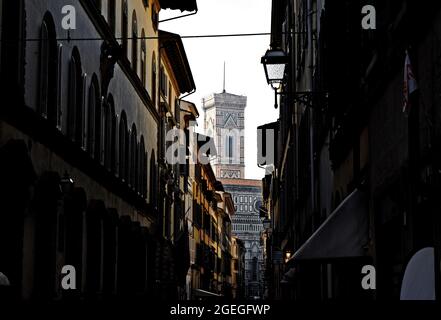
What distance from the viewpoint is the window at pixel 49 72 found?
16016 mm

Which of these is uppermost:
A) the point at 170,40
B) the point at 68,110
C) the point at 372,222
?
the point at 170,40

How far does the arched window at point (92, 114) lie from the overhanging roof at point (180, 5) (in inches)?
589

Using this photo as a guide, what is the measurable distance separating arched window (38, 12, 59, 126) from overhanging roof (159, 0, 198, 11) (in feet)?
65.1

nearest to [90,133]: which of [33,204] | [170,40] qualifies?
[33,204]

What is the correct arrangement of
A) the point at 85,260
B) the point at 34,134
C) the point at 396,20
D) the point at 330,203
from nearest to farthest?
1. the point at 396,20
2. the point at 34,134
3. the point at 330,203
4. the point at 85,260

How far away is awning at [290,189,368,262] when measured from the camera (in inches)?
463

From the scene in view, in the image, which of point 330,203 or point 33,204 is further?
point 330,203

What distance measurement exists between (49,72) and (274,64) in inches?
153

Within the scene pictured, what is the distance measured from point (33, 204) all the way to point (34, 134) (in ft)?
3.65

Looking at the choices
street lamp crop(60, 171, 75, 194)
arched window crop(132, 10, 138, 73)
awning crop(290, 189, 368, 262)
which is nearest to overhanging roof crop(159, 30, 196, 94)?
arched window crop(132, 10, 138, 73)

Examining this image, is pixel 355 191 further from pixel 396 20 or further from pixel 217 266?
pixel 217 266

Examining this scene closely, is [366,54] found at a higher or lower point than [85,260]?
higher

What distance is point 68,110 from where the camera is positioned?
18.8 meters

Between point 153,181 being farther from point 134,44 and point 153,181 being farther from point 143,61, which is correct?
point 134,44
